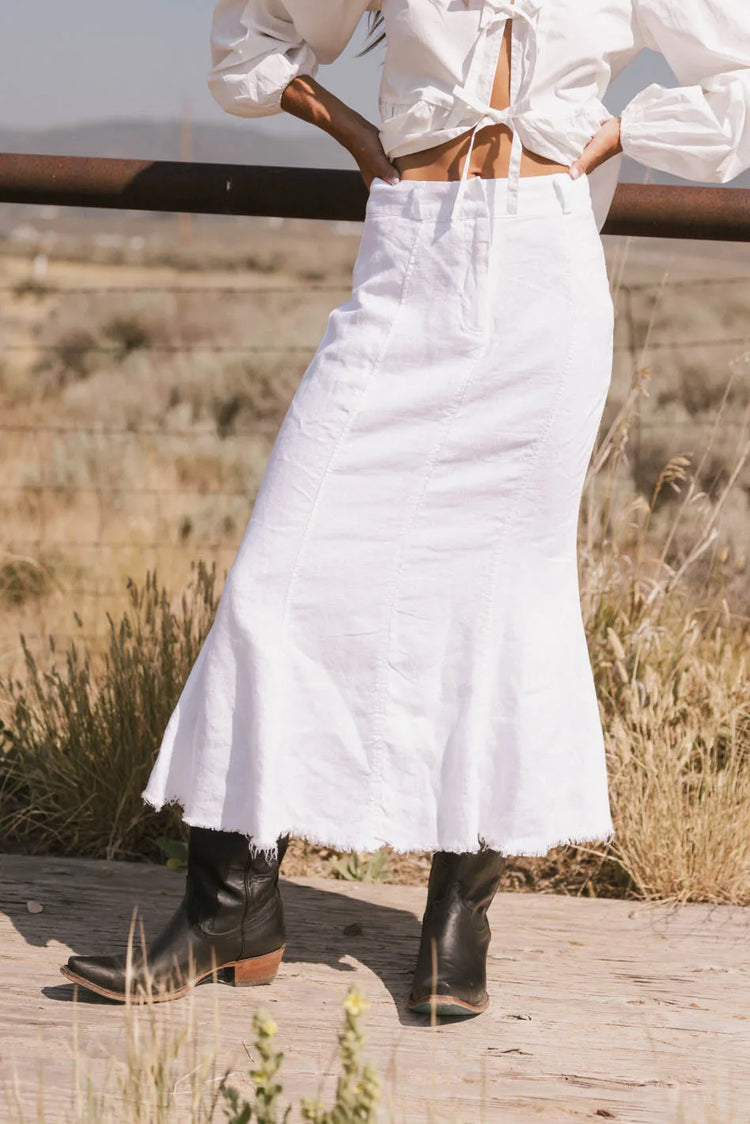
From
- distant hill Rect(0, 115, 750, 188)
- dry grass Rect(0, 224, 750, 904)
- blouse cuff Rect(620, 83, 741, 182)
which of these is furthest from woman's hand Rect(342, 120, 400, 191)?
distant hill Rect(0, 115, 750, 188)

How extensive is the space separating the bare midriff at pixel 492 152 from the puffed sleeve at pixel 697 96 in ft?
0.61

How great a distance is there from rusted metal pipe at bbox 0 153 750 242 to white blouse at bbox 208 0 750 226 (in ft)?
1.25

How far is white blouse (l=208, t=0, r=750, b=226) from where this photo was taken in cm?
211

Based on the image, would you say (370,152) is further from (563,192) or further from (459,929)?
(459,929)

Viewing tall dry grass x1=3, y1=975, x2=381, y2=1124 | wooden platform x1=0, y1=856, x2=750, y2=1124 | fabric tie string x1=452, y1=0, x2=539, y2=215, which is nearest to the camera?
tall dry grass x1=3, y1=975, x2=381, y2=1124

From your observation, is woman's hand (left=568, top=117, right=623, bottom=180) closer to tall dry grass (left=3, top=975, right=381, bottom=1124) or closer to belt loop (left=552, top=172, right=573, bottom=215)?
belt loop (left=552, top=172, right=573, bottom=215)

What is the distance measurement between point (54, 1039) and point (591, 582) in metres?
1.77

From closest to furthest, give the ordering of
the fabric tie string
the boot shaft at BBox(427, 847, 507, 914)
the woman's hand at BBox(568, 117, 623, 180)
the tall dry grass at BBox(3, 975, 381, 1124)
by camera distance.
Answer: the tall dry grass at BBox(3, 975, 381, 1124) → the fabric tie string → the woman's hand at BBox(568, 117, 623, 180) → the boot shaft at BBox(427, 847, 507, 914)

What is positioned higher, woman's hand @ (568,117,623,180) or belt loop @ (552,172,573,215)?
woman's hand @ (568,117,623,180)

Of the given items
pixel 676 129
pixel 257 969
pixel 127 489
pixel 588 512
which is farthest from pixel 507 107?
pixel 127 489

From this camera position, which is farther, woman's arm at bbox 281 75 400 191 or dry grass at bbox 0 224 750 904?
dry grass at bbox 0 224 750 904

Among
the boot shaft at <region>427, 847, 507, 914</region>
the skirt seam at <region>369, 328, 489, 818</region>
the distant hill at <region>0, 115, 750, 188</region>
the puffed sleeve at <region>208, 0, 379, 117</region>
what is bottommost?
the boot shaft at <region>427, 847, 507, 914</region>

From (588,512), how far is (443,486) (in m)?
1.50

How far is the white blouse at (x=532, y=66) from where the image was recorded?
2.11 meters
